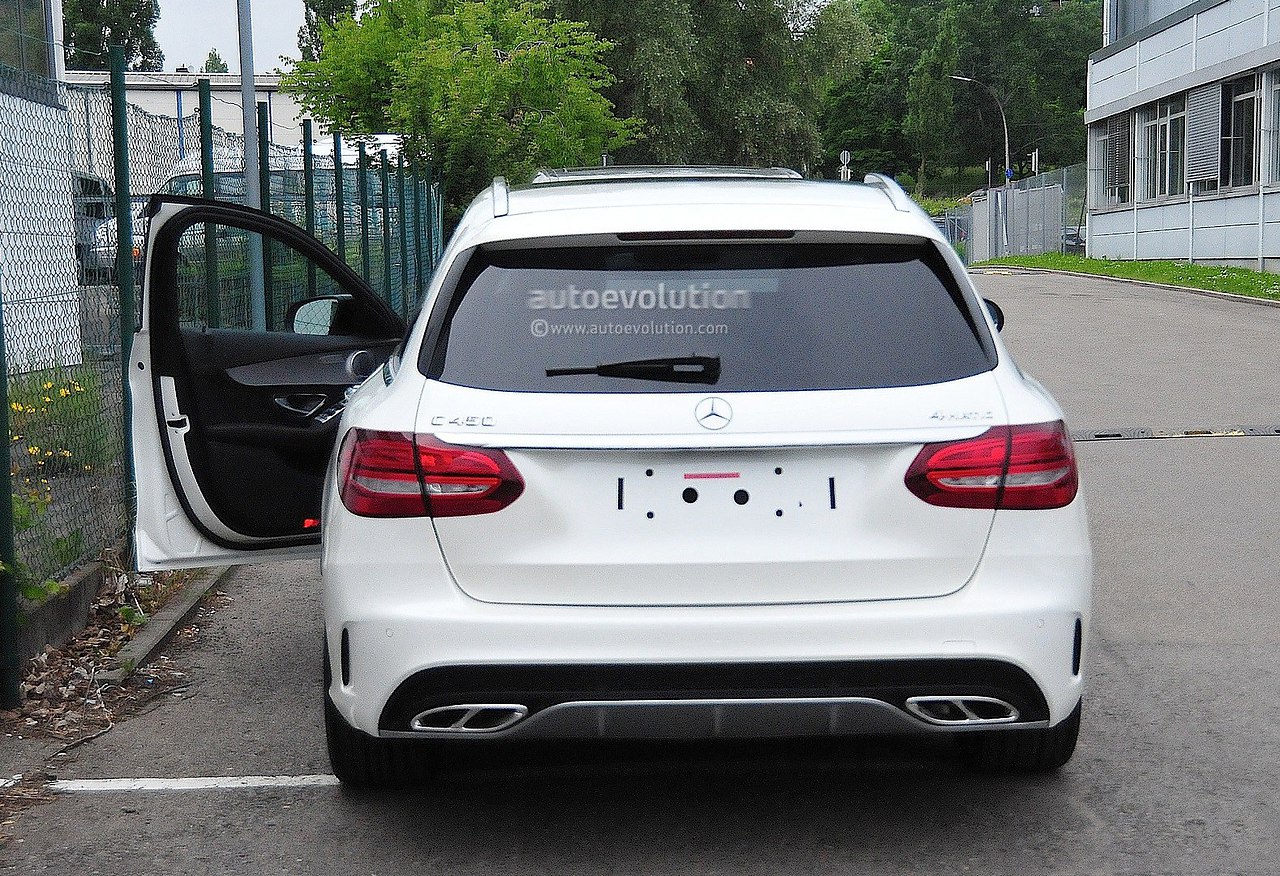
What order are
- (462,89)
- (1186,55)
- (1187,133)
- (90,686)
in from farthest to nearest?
1. (1187,133)
2. (1186,55)
3. (462,89)
4. (90,686)

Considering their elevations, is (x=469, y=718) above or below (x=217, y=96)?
below

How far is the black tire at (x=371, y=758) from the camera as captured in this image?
14.8 ft

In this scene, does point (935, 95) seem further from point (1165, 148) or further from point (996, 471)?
point (996, 471)

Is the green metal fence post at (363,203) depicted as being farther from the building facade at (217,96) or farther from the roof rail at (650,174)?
the building facade at (217,96)

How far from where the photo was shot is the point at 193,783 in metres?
4.91

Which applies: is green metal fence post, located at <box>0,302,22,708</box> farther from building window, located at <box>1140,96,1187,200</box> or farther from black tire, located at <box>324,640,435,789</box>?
building window, located at <box>1140,96,1187,200</box>

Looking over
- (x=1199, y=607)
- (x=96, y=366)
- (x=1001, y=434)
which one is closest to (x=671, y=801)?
(x=1001, y=434)

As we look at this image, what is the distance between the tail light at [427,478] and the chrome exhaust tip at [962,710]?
1.05 m

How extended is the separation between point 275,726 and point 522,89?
1929 centimetres

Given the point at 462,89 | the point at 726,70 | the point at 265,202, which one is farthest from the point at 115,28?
the point at 265,202

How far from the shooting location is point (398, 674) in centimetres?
390

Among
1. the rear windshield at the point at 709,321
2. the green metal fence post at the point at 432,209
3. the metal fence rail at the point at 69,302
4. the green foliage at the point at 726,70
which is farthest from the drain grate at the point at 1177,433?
the green foliage at the point at 726,70

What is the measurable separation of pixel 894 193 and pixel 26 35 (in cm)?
1153

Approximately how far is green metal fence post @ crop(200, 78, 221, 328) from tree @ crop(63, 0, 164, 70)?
93.7m
